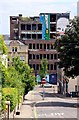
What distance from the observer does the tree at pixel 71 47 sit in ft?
175

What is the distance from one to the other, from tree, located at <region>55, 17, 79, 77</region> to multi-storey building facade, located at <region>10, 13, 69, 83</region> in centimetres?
6366

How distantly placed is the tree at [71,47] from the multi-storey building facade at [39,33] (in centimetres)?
6366

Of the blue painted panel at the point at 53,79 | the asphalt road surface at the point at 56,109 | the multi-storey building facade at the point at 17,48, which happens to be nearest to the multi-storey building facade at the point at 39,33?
the blue painted panel at the point at 53,79

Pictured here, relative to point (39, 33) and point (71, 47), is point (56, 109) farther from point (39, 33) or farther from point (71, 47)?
point (39, 33)

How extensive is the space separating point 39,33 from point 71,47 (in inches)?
3047

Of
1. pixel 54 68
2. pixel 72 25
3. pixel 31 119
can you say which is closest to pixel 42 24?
pixel 54 68

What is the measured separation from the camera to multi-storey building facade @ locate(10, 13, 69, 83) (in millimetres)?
122438

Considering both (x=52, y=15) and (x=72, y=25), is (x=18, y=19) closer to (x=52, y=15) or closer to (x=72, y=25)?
(x=52, y=15)

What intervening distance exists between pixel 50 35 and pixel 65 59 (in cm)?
8008

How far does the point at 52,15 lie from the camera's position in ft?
446

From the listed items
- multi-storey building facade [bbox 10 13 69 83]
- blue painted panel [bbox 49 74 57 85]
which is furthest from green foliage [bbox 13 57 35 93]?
blue painted panel [bbox 49 74 57 85]

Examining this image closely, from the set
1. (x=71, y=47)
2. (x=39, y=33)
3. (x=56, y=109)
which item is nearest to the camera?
(x=56, y=109)

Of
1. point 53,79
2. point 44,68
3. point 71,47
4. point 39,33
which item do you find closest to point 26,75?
point 71,47

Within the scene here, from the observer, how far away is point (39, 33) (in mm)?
130750
